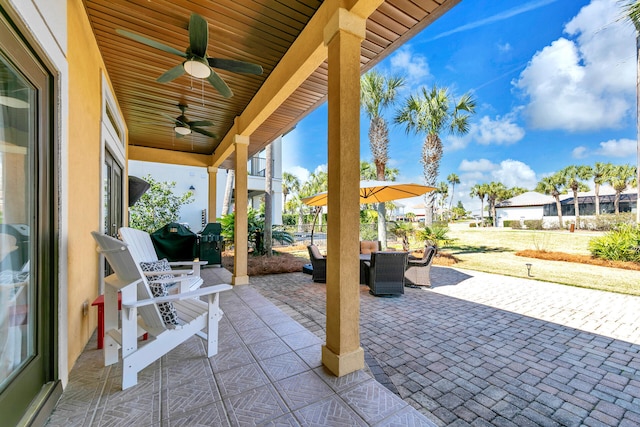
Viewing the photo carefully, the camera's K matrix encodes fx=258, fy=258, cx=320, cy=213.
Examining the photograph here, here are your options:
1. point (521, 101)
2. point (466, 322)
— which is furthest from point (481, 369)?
point (521, 101)

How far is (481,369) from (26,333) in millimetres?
3569

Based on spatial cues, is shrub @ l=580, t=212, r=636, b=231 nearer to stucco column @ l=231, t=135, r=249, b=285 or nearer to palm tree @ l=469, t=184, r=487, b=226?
palm tree @ l=469, t=184, r=487, b=226

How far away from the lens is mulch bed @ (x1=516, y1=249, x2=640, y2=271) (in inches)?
291

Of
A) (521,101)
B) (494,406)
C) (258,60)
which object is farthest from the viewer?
(521,101)

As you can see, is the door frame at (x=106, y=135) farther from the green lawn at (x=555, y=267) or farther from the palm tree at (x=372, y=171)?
the palm tree at (x=372, y=171)

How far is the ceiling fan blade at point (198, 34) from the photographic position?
2.41 metres

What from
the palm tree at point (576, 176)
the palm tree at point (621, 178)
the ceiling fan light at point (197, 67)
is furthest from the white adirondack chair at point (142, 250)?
the palm tree at point (576, 176)

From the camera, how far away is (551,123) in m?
36.0

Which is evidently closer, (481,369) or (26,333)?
(26,333)

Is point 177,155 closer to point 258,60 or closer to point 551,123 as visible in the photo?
point 258,60

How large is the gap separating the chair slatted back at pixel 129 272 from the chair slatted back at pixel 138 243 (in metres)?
0.54

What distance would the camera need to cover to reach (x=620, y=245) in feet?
26.1

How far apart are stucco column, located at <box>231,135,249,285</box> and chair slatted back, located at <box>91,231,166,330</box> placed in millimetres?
3020

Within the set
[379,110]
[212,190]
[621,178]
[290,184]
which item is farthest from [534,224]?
[290,184]
